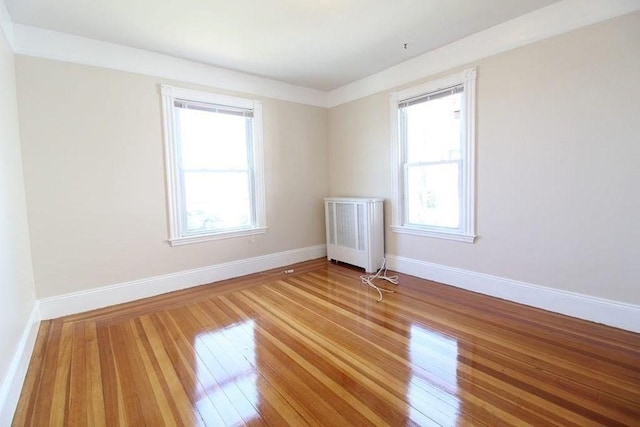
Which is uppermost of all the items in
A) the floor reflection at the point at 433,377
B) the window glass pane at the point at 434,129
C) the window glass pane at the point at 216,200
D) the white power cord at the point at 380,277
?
the window glass pane at the point at 434,129

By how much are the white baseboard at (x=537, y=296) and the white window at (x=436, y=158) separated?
15.8 inches

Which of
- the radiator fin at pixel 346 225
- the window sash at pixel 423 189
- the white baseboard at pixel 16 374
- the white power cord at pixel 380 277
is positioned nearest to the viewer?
the white baseboard at pixel 16 374

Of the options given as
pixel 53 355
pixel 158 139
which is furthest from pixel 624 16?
pixel 53 355

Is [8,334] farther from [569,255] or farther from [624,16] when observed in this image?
[624,16]

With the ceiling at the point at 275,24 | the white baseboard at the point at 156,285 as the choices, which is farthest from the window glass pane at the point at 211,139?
the white baseboard at the point at 156,285

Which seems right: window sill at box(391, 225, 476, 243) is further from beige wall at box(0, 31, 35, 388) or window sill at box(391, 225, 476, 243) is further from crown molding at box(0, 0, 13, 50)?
crown molding at box(0, 0, 13, 50)

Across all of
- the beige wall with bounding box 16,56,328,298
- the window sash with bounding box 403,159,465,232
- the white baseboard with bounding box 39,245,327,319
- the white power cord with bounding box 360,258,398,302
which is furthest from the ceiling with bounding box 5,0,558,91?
the white power cord with bounding box 360,258,398,302

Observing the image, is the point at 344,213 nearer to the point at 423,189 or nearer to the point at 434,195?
the point at 423,189

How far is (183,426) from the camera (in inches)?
59.1

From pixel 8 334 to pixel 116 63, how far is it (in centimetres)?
251

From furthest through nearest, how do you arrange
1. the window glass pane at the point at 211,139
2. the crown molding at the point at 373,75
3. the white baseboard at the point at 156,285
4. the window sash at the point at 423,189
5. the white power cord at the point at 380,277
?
the window glass pane at the point at 211,139 → the white power cord at the point at 380,277 → the window sash at the point at 423,189 → the white baseboard at the point at 156,285 → the crown molding at the point at 373,75

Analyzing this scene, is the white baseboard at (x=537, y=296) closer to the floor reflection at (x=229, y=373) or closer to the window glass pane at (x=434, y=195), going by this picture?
the window glass pane at (x=434, y=195)

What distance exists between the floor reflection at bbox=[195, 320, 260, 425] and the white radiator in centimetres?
186

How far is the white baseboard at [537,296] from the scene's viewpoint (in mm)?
2334
